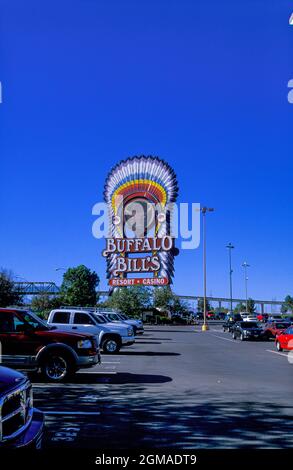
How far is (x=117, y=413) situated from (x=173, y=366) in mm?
8288

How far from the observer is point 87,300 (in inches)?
3369

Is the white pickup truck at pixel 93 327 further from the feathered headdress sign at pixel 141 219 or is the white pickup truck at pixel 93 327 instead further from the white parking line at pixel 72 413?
the feathered headdress sign at pixel 141 219

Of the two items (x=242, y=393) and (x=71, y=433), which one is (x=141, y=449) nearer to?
(x=71, y=433)

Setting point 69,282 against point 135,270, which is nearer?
point 135,270

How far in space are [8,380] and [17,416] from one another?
348mm

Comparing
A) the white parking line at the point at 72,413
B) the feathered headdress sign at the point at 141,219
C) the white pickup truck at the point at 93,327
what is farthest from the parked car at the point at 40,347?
the feathered headdress sign at the point at 141,219

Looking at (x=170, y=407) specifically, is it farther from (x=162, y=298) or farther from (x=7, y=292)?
(x=162, y=298)

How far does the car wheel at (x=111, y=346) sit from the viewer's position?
69.7 feet

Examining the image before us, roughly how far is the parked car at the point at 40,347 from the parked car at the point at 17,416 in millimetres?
7429

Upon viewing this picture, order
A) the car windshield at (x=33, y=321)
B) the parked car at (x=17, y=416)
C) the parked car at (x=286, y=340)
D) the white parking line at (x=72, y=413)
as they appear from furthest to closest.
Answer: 1. the parked car at (x=286, y=340)
2. the car windshield at (x=33, y=321)
3. the white parking line at (x=72, y=413)
4. the parked car at (x=17, y=416)

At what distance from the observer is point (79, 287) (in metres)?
89.4

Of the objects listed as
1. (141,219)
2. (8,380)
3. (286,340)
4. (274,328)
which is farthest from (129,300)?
(8,380)

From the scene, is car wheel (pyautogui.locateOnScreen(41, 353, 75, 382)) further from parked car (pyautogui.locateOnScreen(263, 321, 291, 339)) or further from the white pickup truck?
parked car (pyautogui.locateOnScreen(263, 321, 291, 339))
